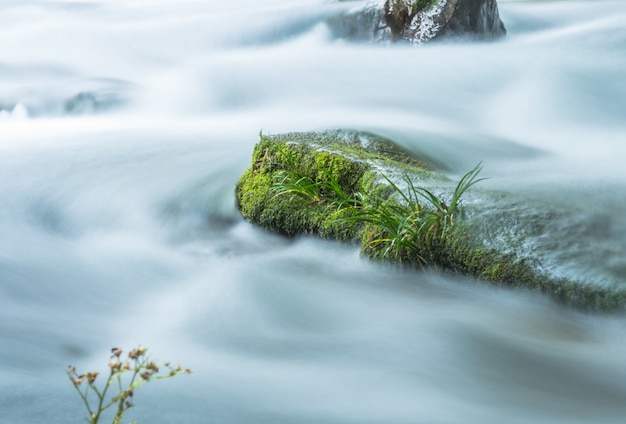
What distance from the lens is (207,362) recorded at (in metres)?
3.25

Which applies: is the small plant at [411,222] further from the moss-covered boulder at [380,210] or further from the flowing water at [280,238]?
the flowing water at [280,238]

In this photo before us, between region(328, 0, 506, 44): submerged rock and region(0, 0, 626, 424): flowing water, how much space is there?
0.22 metres

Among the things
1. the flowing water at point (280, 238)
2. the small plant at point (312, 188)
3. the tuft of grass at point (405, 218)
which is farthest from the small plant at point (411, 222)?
the small plant at point (312, 188)

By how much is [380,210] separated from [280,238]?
0.79m

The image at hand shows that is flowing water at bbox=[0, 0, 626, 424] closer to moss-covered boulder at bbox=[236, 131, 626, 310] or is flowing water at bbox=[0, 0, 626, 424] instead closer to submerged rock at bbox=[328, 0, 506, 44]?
moss-covered boulder at bbox=[236, 131, 626, 310]

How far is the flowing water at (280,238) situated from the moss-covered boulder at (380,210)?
0.32ft

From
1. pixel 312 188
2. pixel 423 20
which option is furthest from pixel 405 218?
pixel 423 20

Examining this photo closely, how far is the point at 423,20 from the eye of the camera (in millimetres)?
9109

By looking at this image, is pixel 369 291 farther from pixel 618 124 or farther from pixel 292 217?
pixel 618 124

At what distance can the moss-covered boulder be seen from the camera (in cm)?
396

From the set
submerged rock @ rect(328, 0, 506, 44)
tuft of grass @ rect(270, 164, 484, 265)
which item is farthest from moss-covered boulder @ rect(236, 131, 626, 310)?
submerged rock @ rect(328, 0, 506, 44)

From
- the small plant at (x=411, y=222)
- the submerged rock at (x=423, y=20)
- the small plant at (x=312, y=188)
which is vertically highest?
the submerged rock at (x=423, y=20)

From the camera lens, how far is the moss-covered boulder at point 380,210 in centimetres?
396

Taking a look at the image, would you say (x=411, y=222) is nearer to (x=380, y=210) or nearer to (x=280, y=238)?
(x=380, y=210)
